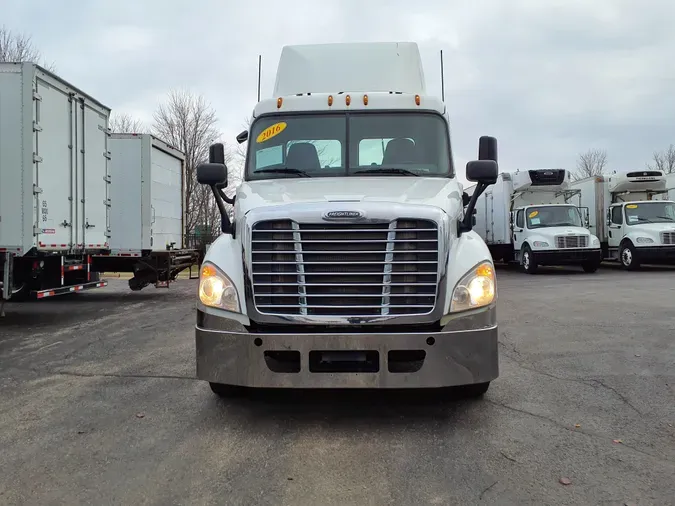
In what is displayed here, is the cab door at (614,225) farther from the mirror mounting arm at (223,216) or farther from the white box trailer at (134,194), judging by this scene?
the mirror mounting arm at (223,216)

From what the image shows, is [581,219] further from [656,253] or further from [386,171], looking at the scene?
[386,171]

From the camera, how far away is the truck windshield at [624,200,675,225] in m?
17.5

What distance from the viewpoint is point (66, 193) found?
9.14m

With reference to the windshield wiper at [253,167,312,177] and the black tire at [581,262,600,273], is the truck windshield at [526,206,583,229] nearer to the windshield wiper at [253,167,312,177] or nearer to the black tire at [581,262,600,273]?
the black tire at [581,262,600,273]

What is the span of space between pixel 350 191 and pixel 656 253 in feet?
52.1

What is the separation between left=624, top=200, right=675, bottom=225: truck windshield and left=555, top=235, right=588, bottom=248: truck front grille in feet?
7.71

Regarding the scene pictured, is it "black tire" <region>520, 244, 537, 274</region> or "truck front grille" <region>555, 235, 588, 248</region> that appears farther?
"black tire" <region>520, 244, 537, 274</region>

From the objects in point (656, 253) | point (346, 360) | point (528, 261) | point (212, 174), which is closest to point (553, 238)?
point (528, 261)

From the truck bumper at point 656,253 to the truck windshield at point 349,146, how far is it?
14505 millimetres

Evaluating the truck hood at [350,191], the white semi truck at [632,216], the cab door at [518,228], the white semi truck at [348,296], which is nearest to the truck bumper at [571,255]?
the cab door at [518,228]

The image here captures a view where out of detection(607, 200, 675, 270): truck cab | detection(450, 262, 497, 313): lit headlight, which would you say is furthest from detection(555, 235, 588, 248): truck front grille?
detection(450, 262, 497, 313): lit headlight

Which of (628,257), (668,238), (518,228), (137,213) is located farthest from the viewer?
(518,228)

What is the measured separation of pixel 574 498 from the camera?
2957 mm

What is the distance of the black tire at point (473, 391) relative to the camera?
14.7 ft
